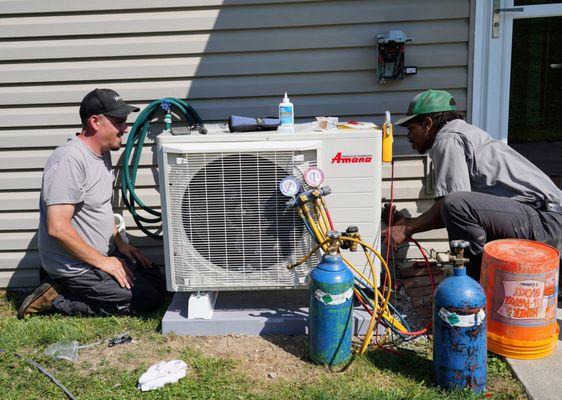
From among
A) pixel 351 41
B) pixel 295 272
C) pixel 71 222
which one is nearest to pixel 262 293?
pixel 295 272

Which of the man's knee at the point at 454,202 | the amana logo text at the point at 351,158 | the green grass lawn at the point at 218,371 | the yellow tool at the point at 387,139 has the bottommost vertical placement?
the green grass lawn at the point at 218,371

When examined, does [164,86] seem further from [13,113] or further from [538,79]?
[538,79]

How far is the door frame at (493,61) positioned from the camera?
145 inches

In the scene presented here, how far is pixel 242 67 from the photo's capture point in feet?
12.5

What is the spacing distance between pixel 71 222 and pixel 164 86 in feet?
3.41

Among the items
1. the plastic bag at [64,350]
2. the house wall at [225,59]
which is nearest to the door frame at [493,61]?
the house wall at [225,59]

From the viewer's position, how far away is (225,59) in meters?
3.82

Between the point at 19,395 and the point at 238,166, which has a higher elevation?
the point at 238,166

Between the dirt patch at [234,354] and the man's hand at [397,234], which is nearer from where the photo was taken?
the dirt patch at [234,354]

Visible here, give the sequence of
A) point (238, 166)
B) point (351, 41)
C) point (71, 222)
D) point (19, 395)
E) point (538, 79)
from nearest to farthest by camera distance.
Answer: point (19, 395) < point (238, 166) < point (71, 222) < point (351, 41) < point (538, 79)

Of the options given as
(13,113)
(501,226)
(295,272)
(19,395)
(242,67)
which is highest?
(242,67)

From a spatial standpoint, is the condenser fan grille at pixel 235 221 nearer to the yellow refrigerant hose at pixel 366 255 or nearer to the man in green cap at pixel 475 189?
the yellow refrigerant hose at pixel 366 255

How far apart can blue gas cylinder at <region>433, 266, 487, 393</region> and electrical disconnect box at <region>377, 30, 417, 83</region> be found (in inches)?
61.6

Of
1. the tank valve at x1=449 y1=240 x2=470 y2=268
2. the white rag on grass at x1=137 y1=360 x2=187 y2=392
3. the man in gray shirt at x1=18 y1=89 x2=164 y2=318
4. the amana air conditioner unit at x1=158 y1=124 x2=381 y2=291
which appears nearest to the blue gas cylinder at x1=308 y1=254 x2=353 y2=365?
the amana air conditioner unit at x1=158 y1=124 x2=381 y2=291
